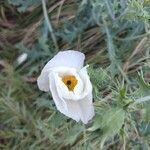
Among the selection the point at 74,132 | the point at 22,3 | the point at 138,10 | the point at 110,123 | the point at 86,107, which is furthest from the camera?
the point at 22,3

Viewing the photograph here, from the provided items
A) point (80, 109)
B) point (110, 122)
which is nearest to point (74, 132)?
point (80, 109)

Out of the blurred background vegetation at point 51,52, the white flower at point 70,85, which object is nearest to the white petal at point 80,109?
the white flower at point 70,85

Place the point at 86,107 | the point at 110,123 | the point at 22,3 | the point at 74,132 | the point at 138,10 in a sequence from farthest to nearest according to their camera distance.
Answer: the point at 22,3, the point at 74,132, the point at 138,10, the point at 86,107, the point at 110,123

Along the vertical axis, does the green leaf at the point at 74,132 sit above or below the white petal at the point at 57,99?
below

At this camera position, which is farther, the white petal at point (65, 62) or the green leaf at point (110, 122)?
the white petal at point (65, 62)

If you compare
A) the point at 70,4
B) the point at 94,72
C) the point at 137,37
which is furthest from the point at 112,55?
the point at 94,72

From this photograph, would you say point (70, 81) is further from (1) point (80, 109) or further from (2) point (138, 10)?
(2) point (138, 10)

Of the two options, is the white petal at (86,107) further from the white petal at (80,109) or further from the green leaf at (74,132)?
the green leaf at (74,132)
